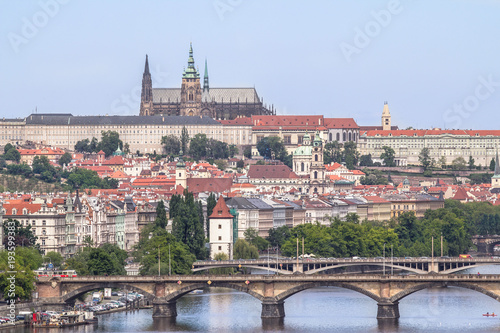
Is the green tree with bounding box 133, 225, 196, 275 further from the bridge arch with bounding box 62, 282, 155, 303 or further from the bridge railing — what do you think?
the bridge arch with bounding box 62, 282, 155, 303

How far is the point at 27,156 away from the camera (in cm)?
19512

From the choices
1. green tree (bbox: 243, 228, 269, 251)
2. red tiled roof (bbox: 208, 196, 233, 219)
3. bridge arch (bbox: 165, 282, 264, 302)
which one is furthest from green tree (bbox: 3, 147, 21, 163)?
bridge arch (bbox: 165, 282, 264, 302)

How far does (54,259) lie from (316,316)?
1552 centimetres

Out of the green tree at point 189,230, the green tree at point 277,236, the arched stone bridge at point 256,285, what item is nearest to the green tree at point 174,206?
the green tree at point 189,230

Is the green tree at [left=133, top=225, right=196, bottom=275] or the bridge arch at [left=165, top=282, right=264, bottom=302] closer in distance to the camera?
the bridge arch at [left=165, top=282, right=264, bottom=302]

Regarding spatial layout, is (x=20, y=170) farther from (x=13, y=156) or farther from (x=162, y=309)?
(x=162, y=309)

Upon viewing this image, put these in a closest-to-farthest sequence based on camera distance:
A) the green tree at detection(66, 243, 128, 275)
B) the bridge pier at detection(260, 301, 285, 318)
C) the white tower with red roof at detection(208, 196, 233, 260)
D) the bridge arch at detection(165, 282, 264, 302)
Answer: the bridge arch at detection(165, 282, 264, 302) < the bridge pier at detection(260, 301, 285, 318) < the green tree at detection(66, 243, 128, 275) < the white tower with red roof at detection(208, 196, 233, 260)

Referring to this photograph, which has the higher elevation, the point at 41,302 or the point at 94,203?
the point at 94,203

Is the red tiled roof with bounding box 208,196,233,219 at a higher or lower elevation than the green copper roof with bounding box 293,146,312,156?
lower

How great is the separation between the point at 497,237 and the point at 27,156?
79038mm

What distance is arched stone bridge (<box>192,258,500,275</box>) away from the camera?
8794cm

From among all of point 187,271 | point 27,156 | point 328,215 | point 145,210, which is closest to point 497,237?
point 328,215

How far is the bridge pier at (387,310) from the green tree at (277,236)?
4086 centimetres

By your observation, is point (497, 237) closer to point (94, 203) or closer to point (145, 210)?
point (145, 210)
